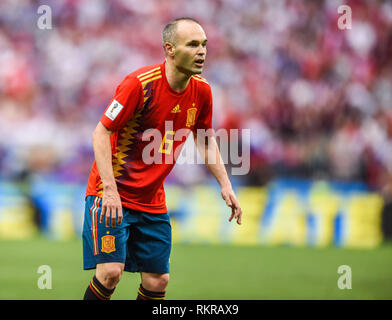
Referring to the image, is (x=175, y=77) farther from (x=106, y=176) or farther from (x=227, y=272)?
(x=227, y=272)

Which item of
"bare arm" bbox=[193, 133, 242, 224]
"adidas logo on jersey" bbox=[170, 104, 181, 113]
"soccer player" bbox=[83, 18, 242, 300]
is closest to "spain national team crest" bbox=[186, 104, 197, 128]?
"soccer player" bbox=[83, 18, 242, 300]

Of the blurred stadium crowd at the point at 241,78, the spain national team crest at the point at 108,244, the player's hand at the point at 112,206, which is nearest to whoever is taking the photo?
the player's hand at the point at 112,206

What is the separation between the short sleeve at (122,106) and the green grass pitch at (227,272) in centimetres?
Answer: 262

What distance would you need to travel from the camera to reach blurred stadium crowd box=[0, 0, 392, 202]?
432 inches

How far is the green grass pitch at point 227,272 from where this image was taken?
21.2 ft

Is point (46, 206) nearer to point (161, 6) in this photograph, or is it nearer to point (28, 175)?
point (28, 175)

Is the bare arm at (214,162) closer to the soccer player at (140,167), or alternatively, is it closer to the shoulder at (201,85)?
the soccer player at (140,167)

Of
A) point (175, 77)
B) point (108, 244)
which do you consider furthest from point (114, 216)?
point (175, 77)

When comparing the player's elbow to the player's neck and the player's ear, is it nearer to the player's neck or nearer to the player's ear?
the player's neck

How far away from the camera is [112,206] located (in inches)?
157

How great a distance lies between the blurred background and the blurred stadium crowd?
3 cm

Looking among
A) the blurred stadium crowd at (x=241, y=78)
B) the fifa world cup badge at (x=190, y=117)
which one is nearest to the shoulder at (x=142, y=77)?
the fifa world cup badge at (x=190, y=117)

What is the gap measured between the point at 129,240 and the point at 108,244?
1.01ft

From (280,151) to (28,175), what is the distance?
4.31 metres
